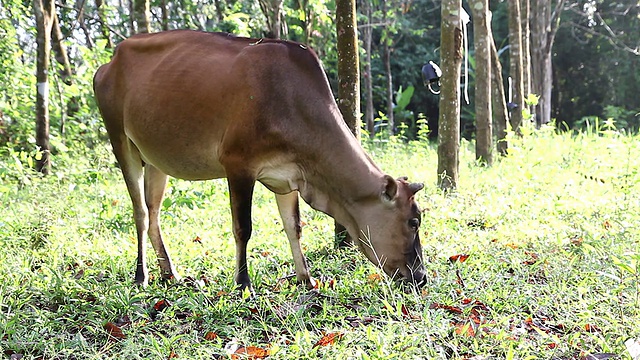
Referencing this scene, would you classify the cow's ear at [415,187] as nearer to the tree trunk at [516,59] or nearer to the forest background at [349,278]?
the forest background at [349,278]

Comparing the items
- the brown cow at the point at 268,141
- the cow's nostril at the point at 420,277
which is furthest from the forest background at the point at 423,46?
the cow's nostril at the point at 420,277

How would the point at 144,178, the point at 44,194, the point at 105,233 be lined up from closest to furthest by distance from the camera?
the point at 144,178
the point at 105,233
the point at 44,194

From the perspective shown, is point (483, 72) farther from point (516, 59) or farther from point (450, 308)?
point (450, 308)

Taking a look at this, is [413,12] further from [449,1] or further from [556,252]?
[556,252]

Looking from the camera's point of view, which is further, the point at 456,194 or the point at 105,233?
the point at 456,194

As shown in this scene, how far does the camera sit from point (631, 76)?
A: 2505 cm

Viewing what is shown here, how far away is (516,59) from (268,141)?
7.85 metres

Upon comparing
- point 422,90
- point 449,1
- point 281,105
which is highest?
point 449,1

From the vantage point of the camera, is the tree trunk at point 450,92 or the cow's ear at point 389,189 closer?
the cow's ear at point 389,189

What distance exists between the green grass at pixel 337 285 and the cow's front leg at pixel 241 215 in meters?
0.16

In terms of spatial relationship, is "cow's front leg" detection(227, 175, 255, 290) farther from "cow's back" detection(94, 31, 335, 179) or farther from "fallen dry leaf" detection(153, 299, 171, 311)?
"fallen dry leaf" detection(153, 299, 171, 311)

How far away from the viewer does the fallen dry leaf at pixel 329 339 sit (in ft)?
10.2

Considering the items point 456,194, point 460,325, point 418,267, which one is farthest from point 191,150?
point 456,194

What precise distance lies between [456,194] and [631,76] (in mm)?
21542
